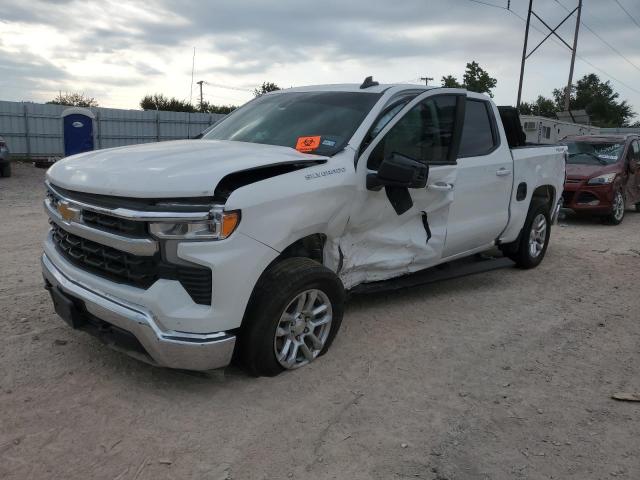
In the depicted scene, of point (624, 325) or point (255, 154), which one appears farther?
point (624, 325)

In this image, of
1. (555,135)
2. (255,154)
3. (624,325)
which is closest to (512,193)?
(624,325)

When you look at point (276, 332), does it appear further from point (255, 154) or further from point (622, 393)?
point (622, 393)

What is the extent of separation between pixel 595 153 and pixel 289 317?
Result: 9778mm

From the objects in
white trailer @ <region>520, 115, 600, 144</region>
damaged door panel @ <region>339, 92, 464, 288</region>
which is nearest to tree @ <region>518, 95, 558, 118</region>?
white trailer @ <region>520, 115, 600, 144</region>

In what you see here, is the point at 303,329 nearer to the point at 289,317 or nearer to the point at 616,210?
the point at 289,317

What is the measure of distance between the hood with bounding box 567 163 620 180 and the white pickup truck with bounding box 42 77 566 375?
6018mm

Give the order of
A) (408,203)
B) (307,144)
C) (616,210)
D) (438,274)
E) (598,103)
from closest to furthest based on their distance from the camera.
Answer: (307,144), (408,203), (438,274), (616,210), (598,103)

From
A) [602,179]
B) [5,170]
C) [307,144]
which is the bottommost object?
[5,170]

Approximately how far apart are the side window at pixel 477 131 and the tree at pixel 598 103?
70771 mm

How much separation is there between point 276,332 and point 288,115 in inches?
74.7

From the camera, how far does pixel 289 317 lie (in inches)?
140

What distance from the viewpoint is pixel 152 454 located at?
9.20 feet

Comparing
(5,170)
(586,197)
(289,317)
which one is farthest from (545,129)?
(289,317)

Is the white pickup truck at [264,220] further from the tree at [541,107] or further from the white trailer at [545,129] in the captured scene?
the tree at [541,107]
